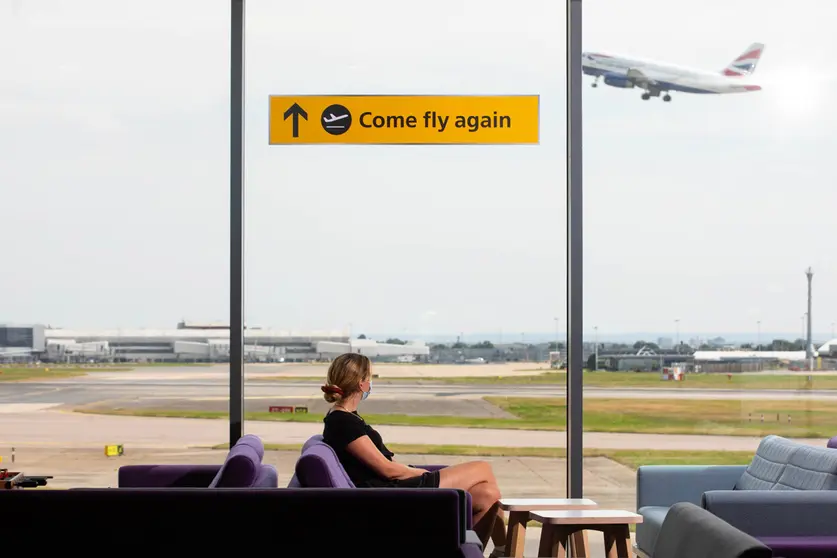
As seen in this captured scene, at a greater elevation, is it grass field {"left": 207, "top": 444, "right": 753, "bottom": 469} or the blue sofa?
the blue sofa

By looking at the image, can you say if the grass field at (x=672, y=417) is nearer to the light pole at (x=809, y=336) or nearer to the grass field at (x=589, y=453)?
the grass field at (x=589, y=453)

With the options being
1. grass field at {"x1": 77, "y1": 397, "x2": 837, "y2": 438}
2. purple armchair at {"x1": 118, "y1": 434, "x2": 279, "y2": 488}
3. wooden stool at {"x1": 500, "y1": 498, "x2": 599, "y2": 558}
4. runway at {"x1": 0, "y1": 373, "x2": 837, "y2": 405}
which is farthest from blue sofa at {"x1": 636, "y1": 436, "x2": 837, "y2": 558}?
runway at {"x1": 0, "y1": 373, "x2": 837, "y2": 405}

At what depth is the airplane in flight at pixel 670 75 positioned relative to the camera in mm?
6905

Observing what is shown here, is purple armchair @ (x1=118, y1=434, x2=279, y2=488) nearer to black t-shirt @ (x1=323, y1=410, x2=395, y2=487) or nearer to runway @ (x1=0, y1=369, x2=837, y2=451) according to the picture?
black t-shirt @ (x1=323, y1=410, x2=395, y2=487)

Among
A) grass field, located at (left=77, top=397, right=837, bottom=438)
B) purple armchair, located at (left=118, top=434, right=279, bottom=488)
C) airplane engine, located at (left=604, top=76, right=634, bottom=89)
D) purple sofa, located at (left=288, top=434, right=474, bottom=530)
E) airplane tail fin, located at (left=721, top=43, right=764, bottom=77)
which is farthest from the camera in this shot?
grass field, located at (left=77, top=397, right=837, bottom=438)

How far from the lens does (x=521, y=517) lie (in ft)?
14.0

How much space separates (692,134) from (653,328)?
3.14 metres

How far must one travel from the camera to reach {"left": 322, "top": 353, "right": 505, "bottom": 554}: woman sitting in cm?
418

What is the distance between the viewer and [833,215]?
10.6 metres

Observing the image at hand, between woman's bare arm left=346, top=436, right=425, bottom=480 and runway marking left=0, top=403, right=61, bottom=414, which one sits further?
runway marking left=0, top=403, right=61, bottom=414

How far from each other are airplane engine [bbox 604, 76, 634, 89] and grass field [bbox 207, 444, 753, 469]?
10041mm

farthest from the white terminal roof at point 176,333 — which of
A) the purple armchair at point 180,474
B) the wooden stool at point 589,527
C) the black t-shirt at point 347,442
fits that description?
the wooden stool at point 589,527

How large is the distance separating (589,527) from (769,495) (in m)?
0.73

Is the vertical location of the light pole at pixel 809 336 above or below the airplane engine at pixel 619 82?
below
